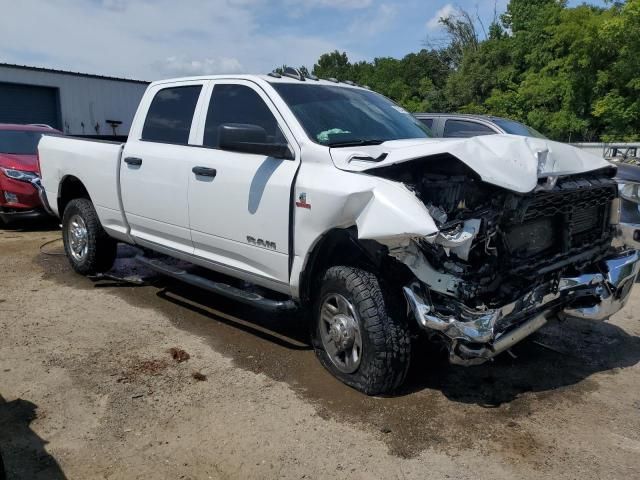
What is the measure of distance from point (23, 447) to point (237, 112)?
277cm

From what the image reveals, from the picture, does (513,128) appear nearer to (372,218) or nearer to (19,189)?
(372,218)

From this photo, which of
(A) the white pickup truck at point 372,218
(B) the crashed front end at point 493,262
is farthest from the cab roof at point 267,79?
(B) the crashed front end at point 493,262

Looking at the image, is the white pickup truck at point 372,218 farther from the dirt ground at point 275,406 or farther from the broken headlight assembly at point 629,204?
the dirt ground at point 275,406

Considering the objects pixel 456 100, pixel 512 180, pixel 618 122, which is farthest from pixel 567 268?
pixel 456 100

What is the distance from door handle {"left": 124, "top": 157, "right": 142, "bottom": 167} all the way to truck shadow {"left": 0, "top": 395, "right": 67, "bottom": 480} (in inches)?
92.2

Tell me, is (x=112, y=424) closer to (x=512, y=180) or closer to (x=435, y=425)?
(x=435, y=425)

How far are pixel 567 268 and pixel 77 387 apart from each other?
11.0 feet

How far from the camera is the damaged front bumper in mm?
3229

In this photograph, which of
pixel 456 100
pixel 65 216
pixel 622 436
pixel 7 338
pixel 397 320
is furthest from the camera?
pixel 456 100

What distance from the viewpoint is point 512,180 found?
319 centimetres

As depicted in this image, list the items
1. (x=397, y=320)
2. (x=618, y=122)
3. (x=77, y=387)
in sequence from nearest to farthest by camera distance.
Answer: (x=397, y=320) < (x=77, y=387) < (x=618, y=122)

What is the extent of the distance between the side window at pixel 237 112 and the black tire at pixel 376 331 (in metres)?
1.20

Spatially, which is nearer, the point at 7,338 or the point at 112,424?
the point at 112,424

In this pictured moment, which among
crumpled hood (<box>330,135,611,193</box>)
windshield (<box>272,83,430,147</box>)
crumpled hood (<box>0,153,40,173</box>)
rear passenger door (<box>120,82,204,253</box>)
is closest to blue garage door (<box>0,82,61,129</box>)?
crumpled hood (<box>0,153,40,173</box>)
